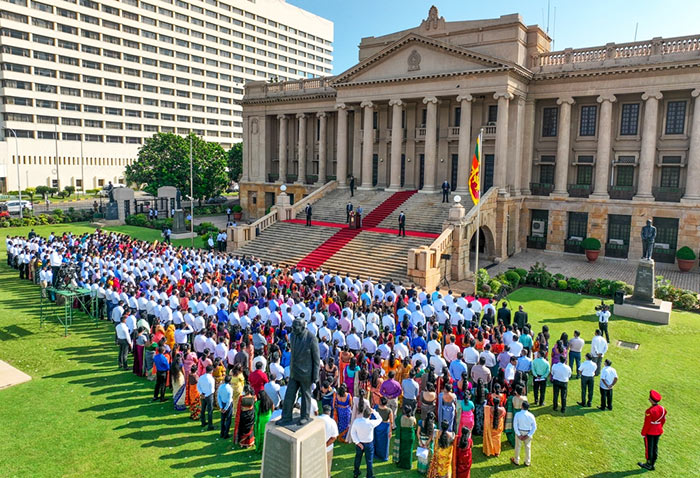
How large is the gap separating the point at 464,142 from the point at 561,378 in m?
27.1

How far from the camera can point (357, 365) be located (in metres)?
14.2

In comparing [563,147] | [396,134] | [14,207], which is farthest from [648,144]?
[14,207]

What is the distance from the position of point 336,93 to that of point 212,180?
1843 centimetres

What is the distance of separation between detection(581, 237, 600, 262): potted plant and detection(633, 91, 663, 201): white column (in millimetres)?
4105

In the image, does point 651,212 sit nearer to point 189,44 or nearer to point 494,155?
point 494,155

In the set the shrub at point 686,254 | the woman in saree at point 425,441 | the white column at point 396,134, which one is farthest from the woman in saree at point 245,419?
the shrub at point 686,254

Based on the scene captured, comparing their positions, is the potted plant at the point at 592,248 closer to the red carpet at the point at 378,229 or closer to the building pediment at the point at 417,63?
the red carpet at the point at 378,229

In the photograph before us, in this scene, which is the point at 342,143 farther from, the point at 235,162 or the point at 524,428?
the point at 524,428

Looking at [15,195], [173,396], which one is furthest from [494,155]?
[15,195]

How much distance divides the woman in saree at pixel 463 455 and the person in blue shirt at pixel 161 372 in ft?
27.2

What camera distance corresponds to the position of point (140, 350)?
16391 millimetres

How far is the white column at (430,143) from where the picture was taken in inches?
1575

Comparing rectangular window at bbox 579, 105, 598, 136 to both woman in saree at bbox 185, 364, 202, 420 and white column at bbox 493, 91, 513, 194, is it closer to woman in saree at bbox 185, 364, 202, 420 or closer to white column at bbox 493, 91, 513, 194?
white column at bbox 493, 91, 513, 194

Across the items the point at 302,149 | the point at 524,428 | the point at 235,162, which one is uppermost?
the point at 302,149
